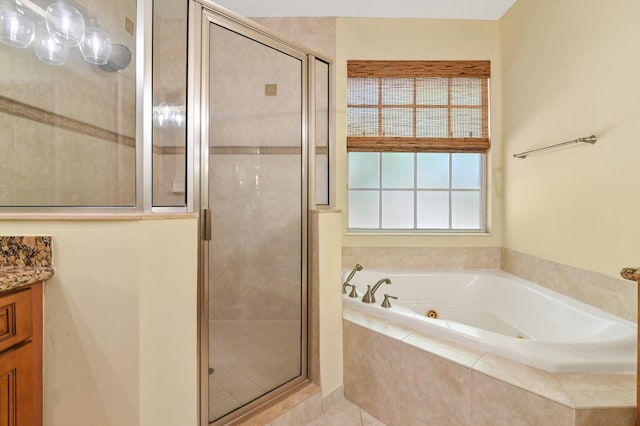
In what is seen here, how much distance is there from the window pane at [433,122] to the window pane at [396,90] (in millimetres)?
152

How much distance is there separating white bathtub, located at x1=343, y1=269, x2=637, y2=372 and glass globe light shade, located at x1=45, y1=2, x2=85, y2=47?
1.77 metres

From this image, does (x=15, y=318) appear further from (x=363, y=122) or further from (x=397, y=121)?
(x=397, y=121)

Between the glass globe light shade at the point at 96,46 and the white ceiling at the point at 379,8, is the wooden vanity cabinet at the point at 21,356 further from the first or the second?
the white ceiling at the point at 379,8

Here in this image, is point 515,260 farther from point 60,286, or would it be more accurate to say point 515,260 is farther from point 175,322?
point 60,286

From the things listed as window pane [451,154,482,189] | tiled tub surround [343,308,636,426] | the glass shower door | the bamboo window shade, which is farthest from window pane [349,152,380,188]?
tiled tub surround [343,308,636,426]

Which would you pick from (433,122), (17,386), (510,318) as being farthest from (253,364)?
(433,122)

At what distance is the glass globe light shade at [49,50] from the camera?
1114mm

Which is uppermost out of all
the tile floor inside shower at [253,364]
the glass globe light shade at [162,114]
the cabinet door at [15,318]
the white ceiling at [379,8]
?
the white ceiling at [379,8]

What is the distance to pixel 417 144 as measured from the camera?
8.38 feet

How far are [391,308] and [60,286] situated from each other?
1.41 meters

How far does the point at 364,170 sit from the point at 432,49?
117 centimetres

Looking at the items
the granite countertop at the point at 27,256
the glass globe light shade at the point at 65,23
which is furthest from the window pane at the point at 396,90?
the granite countertop at the point at 27,256

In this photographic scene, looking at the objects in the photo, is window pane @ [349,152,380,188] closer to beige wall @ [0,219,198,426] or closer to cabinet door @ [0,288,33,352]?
beige wall @ [0,219,198,426]

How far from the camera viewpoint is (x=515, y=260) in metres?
2.31
